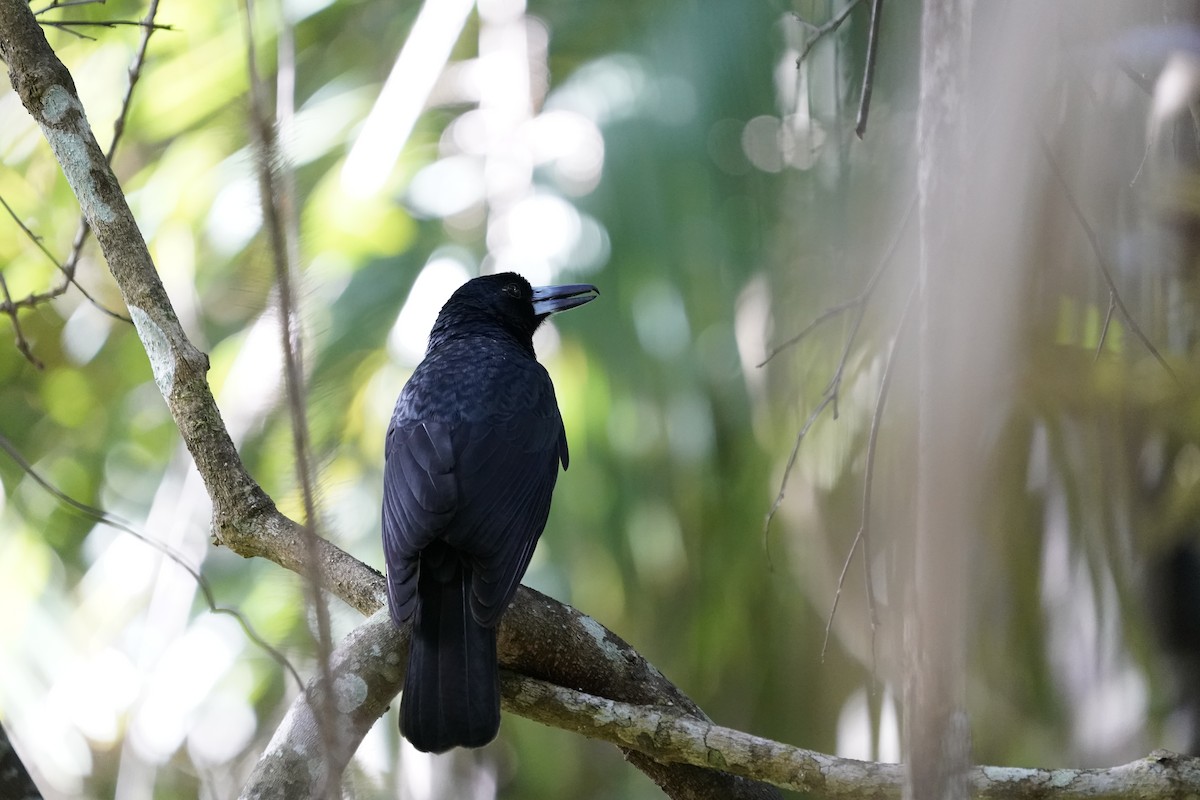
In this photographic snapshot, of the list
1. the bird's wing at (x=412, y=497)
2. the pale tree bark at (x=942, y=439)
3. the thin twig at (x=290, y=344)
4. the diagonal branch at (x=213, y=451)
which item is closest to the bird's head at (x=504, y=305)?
the bird's wing at (x=412, y=497)

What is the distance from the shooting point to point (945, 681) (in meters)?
1.21

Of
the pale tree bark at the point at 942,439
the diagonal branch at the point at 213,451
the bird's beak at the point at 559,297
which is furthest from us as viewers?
the bird's beak at the point at 559,297

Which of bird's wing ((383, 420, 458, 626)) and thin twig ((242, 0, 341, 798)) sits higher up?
bird's wing ((383, 420, 458, 626))

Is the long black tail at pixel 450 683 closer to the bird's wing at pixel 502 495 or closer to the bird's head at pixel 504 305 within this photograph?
the bird's wing at pixel 502 495

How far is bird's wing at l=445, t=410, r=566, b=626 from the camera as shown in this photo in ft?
8.89

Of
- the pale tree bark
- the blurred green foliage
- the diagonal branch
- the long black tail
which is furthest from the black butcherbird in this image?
the pale tree bark

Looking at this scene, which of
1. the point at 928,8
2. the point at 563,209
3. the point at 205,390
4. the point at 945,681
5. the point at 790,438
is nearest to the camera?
the point at 945,681

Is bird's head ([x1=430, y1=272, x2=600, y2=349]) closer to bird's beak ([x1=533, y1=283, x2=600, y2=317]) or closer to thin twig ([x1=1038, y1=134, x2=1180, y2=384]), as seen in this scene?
bird's beak ([x1=533, y1=283, x2=600, y2=317])

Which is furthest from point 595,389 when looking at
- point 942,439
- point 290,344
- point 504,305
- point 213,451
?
point 290,344

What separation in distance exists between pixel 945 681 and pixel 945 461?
0.81 ft

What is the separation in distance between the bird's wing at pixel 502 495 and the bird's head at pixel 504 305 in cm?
58

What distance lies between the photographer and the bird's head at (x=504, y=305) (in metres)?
4.08

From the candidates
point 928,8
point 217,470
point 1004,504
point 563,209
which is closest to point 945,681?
point 928,8

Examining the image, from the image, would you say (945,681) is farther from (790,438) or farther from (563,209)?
(563,209)
